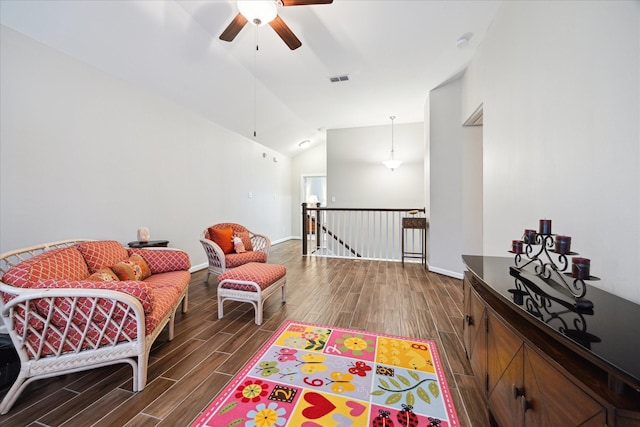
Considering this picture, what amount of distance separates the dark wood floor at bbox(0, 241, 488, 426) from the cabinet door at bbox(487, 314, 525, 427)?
1.06ft

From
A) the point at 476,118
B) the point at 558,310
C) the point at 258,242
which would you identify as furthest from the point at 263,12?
the point at 258,242

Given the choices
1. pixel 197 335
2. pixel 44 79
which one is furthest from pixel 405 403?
pixel 44 79

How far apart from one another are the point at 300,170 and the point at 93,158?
20.2 ft

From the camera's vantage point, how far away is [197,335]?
226 cm

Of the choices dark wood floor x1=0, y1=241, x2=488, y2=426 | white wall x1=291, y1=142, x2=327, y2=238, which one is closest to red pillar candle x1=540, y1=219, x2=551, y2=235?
dark wood floor x1=0, y1=241, x2=488, y2=426

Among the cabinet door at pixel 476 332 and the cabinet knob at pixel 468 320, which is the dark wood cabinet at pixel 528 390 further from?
the cabinet knob at pixel 468 320

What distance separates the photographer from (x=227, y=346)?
6.86 ft

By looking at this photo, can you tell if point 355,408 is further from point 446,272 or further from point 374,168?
point 374,168

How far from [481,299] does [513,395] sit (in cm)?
48

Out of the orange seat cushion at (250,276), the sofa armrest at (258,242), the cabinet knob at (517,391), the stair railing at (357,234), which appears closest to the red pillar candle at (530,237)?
the cabinet knob at (517,391)

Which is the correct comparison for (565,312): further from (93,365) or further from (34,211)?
Answer: (34,211)

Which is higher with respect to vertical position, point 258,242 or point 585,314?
point 585,314

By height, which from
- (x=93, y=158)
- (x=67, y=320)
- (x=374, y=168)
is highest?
(x=374, y=168)

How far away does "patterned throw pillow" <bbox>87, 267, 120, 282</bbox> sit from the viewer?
178 cm
